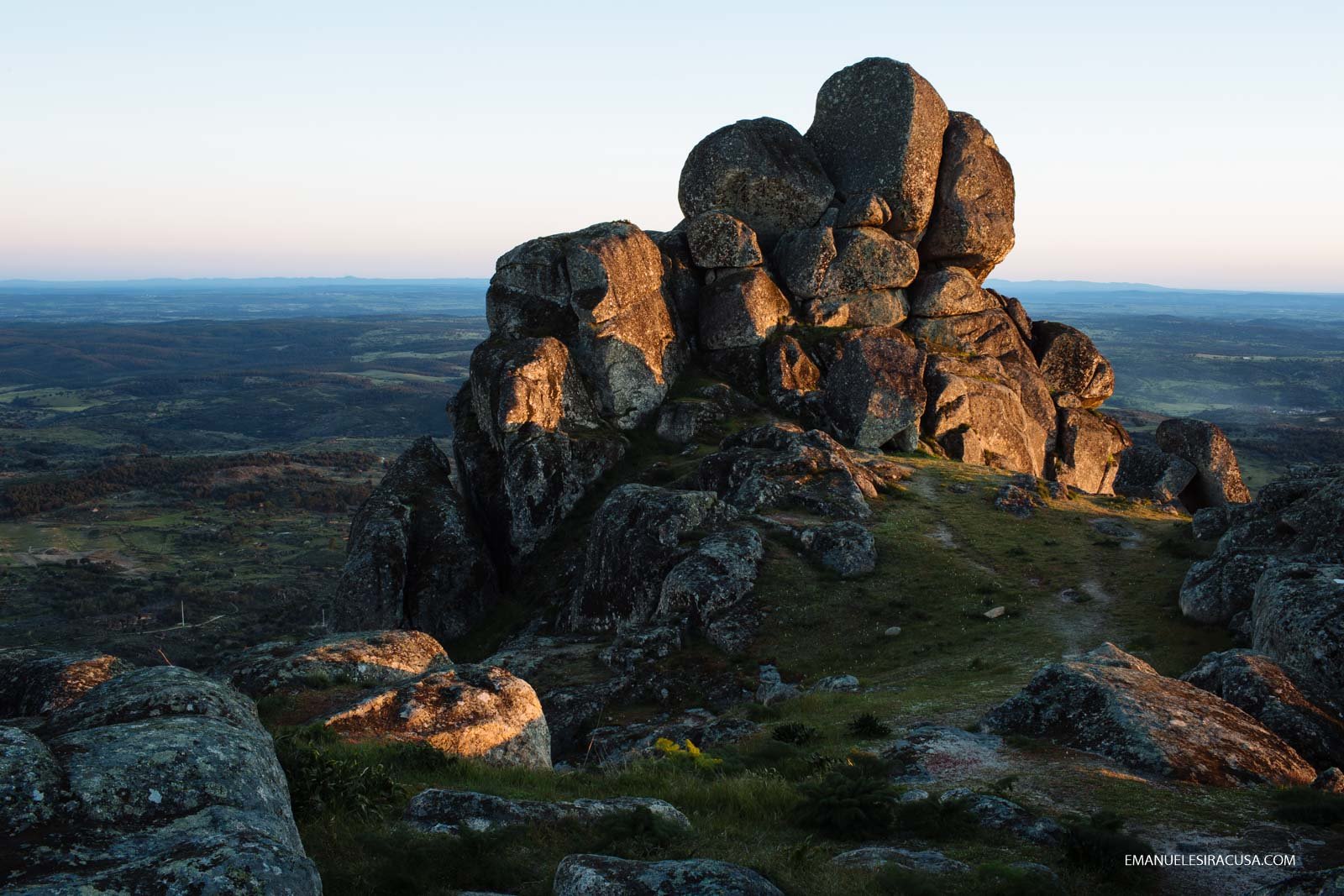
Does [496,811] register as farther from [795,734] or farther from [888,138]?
[888,138]

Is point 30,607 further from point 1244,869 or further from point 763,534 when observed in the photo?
point 1244,869

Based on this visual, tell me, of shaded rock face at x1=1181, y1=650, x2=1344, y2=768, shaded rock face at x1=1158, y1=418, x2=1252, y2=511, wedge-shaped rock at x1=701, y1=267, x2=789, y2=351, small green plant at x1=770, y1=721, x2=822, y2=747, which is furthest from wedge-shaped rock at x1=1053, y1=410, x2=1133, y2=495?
small green plant at x1=770, y1=721, x2=822, y2=747

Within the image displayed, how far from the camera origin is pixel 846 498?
160 feet

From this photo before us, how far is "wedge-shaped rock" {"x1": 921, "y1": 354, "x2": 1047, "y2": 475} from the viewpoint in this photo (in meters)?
66.8

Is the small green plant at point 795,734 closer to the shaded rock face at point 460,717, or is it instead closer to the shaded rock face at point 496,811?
the shaded rock face at point 460,717

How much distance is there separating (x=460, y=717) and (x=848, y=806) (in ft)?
32.0

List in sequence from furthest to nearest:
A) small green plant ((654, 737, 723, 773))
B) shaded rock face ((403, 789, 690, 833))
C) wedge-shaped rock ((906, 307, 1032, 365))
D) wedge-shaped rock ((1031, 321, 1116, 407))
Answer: wedge-shaped rock ((1031, 321, 1116, 407)), wedge-shaped rock ((906, 307, 1032, 365)), small green plant ((654, 737, 723, 773)), shaded rock face ((403, 789, 690, 833))

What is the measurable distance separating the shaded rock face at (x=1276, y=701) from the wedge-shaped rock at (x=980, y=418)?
44096 mm

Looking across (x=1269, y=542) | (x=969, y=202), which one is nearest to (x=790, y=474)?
(x=1269, y=542)

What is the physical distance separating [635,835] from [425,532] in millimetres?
45749

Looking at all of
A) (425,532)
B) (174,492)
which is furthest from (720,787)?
(174,492)

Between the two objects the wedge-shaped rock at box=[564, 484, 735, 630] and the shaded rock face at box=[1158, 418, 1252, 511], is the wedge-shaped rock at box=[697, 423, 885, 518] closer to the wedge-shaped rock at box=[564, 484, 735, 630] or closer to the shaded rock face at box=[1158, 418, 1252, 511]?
the wedge-shaped rock at box=[564, 484, 735, 630]

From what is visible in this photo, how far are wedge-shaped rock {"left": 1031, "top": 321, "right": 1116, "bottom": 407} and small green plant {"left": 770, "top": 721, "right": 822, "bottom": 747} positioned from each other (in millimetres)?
62438

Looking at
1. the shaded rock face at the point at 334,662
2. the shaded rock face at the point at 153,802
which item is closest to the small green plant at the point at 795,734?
the shaded rock face at the point at 334,662
